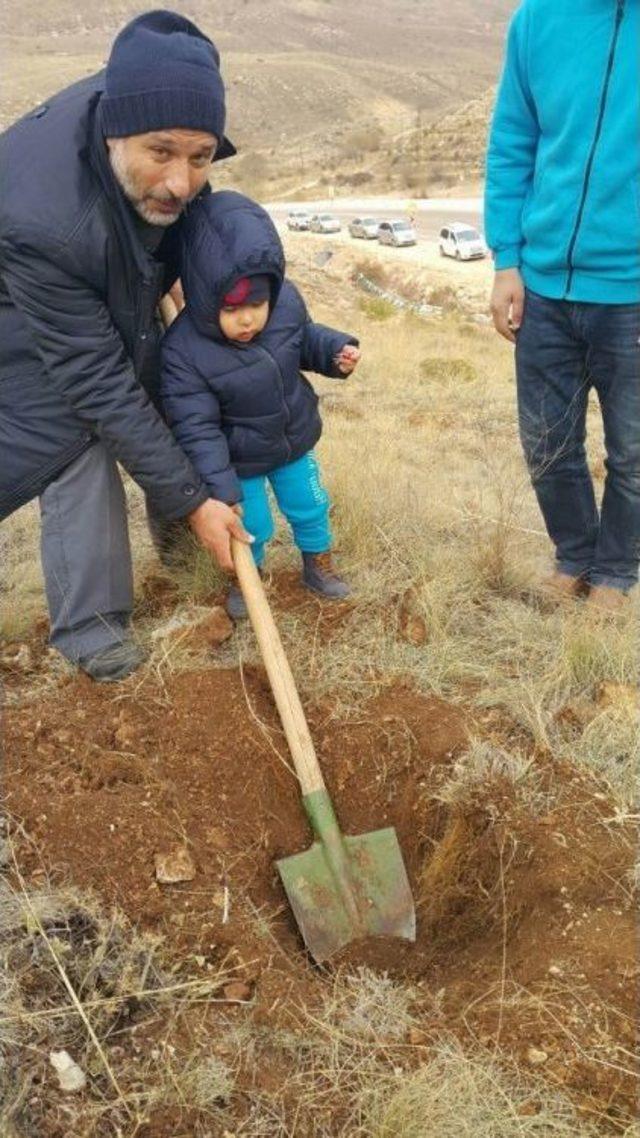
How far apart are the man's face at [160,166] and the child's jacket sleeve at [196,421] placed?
1.54 feet

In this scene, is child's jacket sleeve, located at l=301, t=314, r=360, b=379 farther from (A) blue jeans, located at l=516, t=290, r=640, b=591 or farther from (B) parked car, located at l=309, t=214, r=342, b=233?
(B) parked car, located at l=309, t=214, r=342, b=233

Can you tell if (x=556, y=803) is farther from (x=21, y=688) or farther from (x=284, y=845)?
(x=21, y=688)

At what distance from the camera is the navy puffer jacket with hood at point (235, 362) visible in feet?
8.46

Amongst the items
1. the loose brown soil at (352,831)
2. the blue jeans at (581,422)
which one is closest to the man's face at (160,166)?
the blue jeans at (581,422)

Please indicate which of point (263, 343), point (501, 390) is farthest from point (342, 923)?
point (501, 390)

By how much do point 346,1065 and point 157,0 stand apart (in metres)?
130

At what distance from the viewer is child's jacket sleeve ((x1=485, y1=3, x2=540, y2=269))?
2818mm

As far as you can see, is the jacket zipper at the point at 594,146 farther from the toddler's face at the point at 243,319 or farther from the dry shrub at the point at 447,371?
the dry shrub at the point at 447,371

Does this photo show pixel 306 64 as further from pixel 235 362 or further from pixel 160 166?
pixel 160 166

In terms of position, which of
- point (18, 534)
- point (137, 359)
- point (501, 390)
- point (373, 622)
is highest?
point (137, 359)

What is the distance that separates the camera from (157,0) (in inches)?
4281

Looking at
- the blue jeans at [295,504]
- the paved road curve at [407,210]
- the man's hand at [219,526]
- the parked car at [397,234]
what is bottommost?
the paved road curve at [407,210]

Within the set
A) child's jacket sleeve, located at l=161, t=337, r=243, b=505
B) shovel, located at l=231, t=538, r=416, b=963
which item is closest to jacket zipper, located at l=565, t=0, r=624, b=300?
child's jacket sleeve, located at l=161, t=337, r=243, b=505

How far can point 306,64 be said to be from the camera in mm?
79562
